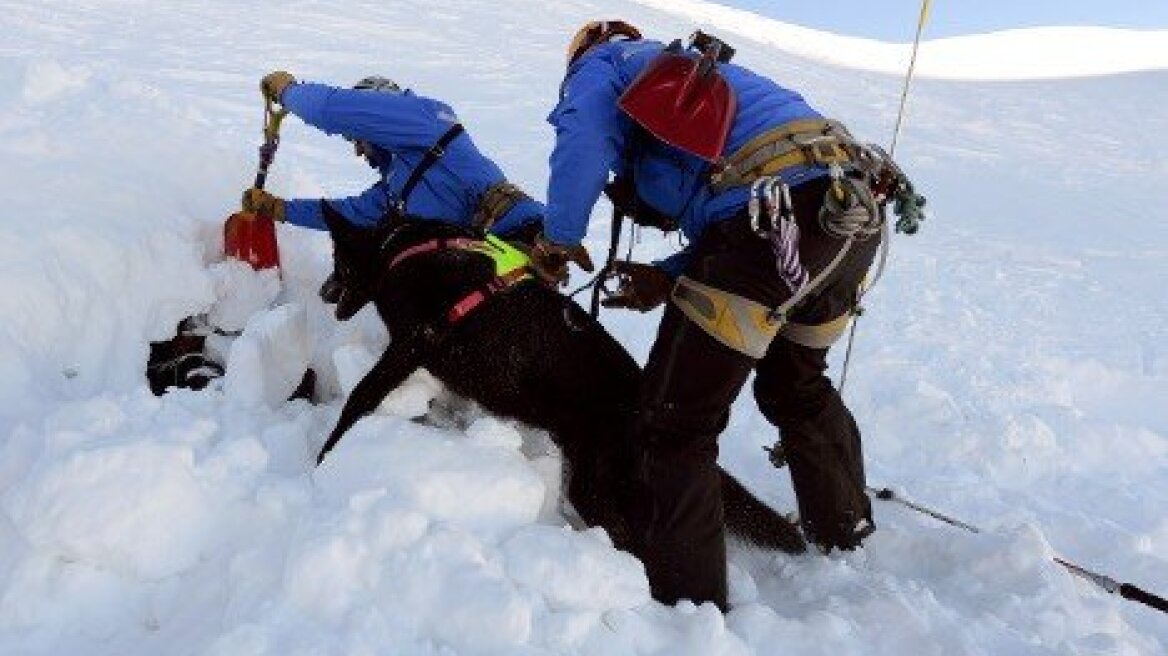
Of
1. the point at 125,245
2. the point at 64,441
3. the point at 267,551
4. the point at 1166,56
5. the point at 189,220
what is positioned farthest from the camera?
the point at 1166,56

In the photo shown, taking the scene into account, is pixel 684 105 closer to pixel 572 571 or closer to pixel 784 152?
pixel 784 152

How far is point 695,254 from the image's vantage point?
3.04m

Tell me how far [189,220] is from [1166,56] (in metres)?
21.3

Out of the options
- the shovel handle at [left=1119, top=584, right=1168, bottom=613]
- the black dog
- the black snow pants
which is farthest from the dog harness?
the shovel handle at [left=1119, top=584, right=1168, bottom=613]

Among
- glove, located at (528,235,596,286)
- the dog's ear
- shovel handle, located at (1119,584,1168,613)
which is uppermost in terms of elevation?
glove, located at (528,235,596,286)

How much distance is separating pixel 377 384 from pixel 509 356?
0.39 m

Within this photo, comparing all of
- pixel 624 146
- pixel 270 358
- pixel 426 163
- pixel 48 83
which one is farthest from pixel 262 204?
pixel 48 83

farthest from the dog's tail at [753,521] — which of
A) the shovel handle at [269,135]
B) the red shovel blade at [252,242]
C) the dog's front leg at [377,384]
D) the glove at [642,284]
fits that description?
the shovel handle at [269,135]

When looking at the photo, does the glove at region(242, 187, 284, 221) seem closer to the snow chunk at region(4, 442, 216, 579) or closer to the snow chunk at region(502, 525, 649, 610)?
the snow chunk at region(4, 442, 216, 579)

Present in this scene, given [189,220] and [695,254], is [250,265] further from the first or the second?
[695,254]

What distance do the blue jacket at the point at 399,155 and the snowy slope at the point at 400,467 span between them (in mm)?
369

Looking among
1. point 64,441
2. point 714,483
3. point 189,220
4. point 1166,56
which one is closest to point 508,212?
point 189,220

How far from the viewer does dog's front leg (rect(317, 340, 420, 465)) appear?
2969 mm

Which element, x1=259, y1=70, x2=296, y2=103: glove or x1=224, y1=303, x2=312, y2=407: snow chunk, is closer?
x1=224, y1=303, x2=312, y2=407: snow chunk
